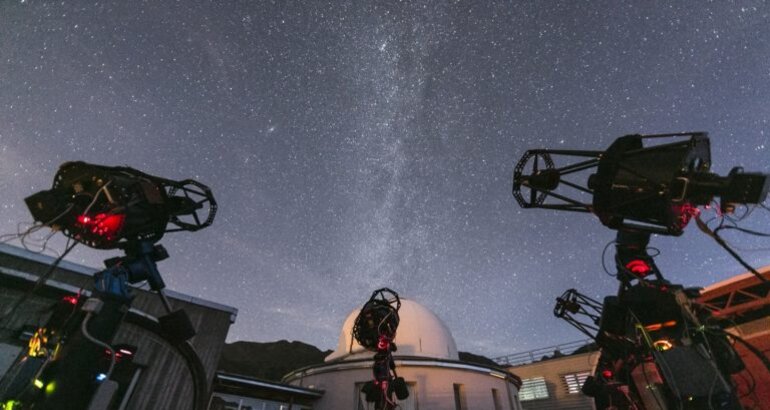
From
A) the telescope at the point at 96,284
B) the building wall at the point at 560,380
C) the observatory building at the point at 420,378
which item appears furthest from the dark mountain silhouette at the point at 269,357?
the telescope at the point at 96,284

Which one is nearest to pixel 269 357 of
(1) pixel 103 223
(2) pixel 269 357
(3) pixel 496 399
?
(2) pixel 269 357

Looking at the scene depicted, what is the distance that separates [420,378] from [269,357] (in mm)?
74821

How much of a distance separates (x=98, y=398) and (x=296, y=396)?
1947 cm

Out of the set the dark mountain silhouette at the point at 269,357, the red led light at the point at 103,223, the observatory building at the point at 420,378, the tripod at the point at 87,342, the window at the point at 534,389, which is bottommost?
the tripod at the point at 87,342

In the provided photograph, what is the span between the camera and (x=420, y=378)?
1894 centimetres

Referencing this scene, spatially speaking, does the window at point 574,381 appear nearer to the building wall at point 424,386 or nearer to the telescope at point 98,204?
the building wall at point 424,386

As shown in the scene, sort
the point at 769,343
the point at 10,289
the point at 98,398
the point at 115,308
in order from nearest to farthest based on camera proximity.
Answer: the point at 98,398, the point at 115,308, the point at 10,289, the point at 769,343

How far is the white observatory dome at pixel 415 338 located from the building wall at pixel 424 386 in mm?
1163

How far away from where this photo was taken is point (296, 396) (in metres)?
19.4

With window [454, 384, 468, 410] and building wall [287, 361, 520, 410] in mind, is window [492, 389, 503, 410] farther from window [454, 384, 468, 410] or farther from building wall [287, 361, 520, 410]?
window [454, 384, 468, 410]

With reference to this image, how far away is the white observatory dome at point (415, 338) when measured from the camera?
21453 mm

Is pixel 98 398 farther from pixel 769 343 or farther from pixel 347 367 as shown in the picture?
pixel 769 343

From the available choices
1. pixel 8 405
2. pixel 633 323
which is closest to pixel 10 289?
pixel 8 405

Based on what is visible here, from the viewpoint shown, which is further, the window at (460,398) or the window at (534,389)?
the window at (534,389)
